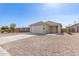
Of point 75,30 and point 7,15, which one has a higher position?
point 7,15

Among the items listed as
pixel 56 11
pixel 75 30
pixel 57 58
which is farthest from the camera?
pixel 75 30

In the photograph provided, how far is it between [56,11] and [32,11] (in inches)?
38.3

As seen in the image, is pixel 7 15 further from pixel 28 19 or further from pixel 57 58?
pixel 57 58

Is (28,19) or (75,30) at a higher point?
(28,19)

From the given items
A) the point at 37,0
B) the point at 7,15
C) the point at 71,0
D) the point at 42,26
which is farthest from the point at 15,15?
the point at 42,26

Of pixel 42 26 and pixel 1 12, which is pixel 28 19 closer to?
pixel 1 12

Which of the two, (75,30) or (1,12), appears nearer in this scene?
(1,12)

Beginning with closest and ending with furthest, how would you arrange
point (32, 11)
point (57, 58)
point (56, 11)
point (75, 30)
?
point (57, 58), point (56, 11), point (32, 11), point (75, 30)

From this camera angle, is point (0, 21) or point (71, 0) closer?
point (71, 0)

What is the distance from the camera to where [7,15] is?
5480mm

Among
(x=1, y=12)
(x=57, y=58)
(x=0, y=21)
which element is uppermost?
(x=1, y=12)

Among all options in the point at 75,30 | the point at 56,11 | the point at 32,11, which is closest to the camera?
the point at 56,11

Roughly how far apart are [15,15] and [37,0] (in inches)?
92.5

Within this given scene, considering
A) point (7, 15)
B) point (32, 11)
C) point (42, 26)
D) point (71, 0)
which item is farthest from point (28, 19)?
point (42, 26)
